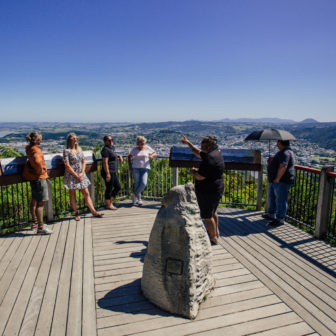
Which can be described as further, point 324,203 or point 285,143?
point 285,143

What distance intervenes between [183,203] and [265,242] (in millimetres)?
2538

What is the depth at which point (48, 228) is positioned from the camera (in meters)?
4.91

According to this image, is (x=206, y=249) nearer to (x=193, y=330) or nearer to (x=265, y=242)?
(x=193, y=330)

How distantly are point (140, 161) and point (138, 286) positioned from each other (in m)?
3.54

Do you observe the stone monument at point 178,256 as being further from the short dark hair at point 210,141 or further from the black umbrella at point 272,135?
the black umbrella at point 272,135

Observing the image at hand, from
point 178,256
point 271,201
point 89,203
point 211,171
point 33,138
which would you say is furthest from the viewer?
point 89,203

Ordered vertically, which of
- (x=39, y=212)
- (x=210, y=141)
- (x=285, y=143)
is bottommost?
(x=39, y=212)

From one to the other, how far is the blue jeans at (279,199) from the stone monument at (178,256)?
2908 mm

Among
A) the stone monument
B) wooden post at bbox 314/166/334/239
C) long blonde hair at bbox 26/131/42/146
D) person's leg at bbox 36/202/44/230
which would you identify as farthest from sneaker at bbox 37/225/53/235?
wooden post at bbox 314/166/334/239

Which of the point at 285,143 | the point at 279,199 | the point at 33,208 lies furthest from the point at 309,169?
the point at 33,208

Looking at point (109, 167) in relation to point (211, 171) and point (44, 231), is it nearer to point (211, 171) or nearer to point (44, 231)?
point (44, 231)

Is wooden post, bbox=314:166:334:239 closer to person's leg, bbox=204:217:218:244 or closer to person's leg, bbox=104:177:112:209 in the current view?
person's leg, bbox=204:217:218:244

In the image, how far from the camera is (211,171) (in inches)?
145

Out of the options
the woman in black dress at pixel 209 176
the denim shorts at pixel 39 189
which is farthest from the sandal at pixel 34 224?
the woman in black dress at pixel 209 176
